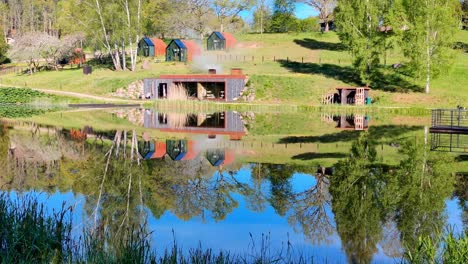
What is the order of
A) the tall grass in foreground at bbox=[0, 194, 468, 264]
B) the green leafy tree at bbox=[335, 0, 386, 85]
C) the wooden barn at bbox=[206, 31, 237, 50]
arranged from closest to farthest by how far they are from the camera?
the tall grass in foreground at bbox=[0, 194, 468, 264], the green leafy tree at bbox=[335, 0, 386, 85], the wooden barn at bbox=[206, 31, 237, 50]

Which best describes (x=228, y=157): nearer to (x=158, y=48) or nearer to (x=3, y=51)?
(x=158, y=48)

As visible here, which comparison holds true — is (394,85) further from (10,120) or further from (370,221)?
(370,221)

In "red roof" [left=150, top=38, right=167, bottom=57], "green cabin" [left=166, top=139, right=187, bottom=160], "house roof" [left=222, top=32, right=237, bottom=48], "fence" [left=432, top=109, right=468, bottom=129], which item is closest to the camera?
"green cabin" [left=166, top=139, right=187, bottom=160]

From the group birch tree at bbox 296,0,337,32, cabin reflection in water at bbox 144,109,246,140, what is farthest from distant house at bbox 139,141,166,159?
birch tree at bbox 296,0,337,32

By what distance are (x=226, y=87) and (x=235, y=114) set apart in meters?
10.2

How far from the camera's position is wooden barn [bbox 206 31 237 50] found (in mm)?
68625

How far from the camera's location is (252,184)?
1472 centimetres

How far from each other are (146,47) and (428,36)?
3685 centimetres

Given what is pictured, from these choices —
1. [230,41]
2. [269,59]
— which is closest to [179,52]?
[230,41]

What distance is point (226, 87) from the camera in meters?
48.5

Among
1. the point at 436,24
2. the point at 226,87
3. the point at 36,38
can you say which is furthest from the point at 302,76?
the point at 36,38

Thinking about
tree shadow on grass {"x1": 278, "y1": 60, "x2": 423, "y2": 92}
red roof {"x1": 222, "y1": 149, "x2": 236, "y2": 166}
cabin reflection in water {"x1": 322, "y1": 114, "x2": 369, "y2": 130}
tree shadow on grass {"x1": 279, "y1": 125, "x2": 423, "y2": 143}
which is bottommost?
cabin reflection in water {"x1": 322, "y1": 114, "x2": 369, "y2": 130}

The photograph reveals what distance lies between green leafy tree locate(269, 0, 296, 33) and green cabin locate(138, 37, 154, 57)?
2162 cm

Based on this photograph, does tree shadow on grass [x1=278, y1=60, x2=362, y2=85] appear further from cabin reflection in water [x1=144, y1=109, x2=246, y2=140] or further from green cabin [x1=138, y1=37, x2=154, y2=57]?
green cabin [x1=138, y1=37, x2=154, y2=57]
